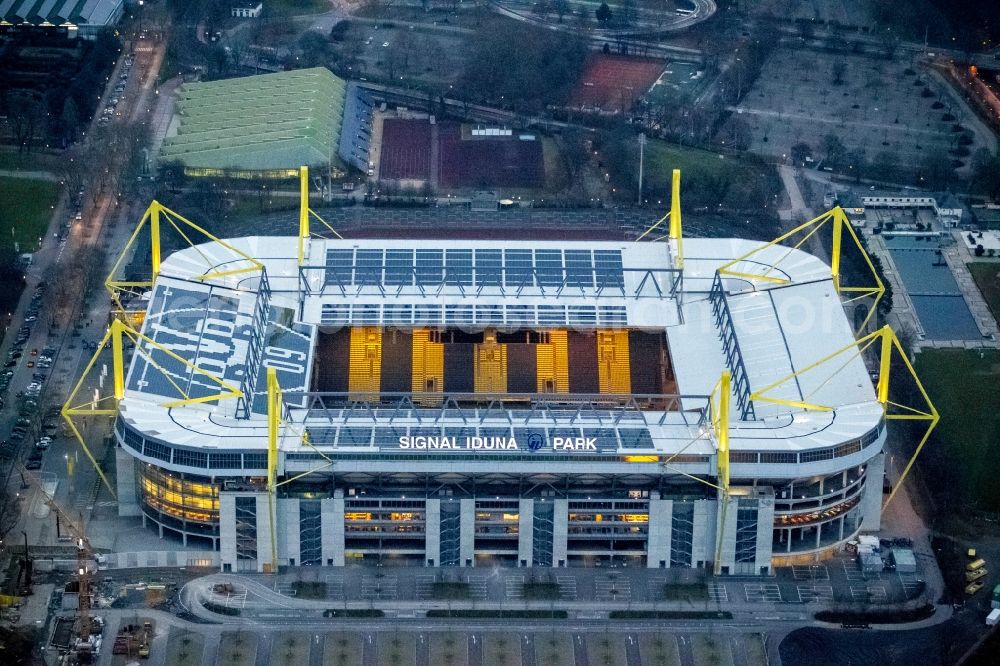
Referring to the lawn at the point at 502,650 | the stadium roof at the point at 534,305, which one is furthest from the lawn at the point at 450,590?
the stadium roof at the point at 534,305

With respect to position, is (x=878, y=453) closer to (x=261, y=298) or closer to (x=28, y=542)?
(x=261, y=298)

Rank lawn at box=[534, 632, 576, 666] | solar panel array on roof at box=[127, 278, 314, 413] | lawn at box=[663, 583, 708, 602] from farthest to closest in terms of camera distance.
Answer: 1. solar panel array on roof at box=[127, 278, 314, 413]
2. lawn at box=[663, 583, 708, 602]
3. lawn at box=[534, 632, 576, 666]

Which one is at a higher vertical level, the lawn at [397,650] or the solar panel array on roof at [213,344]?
the solar panel array on roof at [213,344]

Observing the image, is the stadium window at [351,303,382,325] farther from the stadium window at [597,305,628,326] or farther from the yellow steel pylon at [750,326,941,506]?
the yellow steel pylon at [750,326,941,506]

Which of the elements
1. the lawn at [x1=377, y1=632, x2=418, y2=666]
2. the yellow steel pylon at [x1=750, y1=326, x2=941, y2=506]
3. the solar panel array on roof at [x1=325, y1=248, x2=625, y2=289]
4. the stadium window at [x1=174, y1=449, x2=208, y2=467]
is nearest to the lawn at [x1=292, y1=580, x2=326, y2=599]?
the lawn at [x1=377, y1=632, x2=418, y2=666]

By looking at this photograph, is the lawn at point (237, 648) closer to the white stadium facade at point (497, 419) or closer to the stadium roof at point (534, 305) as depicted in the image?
the white stadium facade at point (497, 419)

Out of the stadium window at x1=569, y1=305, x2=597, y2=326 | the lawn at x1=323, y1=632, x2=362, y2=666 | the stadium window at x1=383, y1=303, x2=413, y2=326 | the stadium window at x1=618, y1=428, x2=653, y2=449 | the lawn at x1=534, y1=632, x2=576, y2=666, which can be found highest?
the stadium window at x1=618, y1=428, x2=653, y2=449
